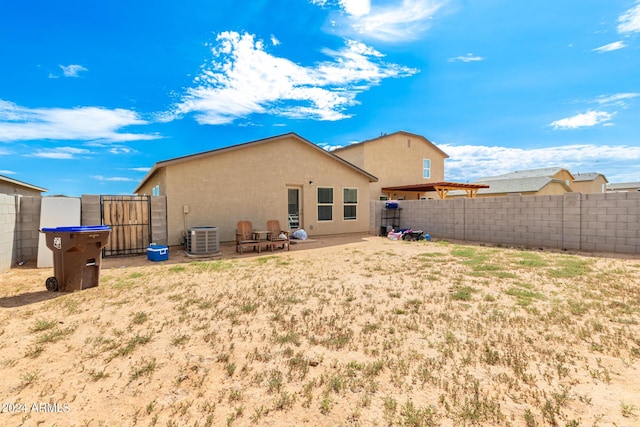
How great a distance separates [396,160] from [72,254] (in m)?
20.8

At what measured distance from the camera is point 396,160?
75.0 feet

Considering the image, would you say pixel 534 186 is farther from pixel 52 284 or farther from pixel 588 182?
pixel 52 284

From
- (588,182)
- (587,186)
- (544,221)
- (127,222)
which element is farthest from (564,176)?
(127,222)

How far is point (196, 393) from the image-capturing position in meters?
2.62

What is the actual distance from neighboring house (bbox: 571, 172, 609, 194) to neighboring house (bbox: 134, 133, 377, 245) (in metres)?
32.2

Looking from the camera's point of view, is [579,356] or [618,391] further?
[579,356]

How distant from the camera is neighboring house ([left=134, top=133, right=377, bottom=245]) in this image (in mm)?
11016

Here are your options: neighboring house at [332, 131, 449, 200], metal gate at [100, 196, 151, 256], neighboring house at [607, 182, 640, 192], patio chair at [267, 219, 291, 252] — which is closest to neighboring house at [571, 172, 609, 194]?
neighboring house at [607, 182, 640, 192]

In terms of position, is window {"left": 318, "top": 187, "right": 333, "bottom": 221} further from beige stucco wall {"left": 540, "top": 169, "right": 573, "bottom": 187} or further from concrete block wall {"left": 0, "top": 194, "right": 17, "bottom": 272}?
beige stucco wall {"left": 540, "top": 169, "right": 573, "bottom": 187}

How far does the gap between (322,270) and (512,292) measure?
4.09m

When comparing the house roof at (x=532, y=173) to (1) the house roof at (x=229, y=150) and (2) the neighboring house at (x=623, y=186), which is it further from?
(1) the house roof at (x=229, y=150)

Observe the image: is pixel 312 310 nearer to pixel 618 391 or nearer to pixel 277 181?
pixel 618 391

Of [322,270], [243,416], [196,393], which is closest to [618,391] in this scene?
[243,416]

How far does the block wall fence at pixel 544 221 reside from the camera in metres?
9.25
